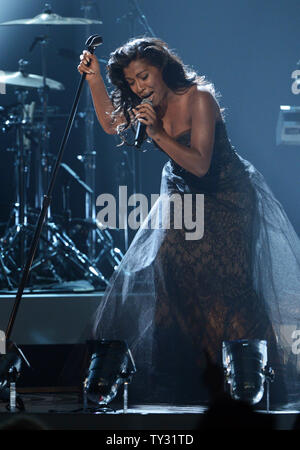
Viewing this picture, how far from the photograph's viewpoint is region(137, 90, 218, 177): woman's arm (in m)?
2.35

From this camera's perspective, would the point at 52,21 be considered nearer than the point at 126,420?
No

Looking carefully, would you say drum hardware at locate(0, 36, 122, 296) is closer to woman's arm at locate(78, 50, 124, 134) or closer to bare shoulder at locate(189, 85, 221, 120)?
woman's arm at locate(78, 50, 124, 134)

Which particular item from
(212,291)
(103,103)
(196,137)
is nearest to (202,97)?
(196,137)

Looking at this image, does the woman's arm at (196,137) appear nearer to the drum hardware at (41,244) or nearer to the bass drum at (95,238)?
the drum hardware at (41,244)

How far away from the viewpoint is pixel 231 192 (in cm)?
263

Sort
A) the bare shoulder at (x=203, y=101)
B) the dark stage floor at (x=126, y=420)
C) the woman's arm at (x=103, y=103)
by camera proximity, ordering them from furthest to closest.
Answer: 1. the woman's arm at (x=103, y=103)
2. the bare shoulder at (x=203, y=101)
3. the dark stage floor at (x=126, y=420)

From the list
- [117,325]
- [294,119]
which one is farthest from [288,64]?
[117,325]

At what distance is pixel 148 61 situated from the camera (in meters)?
2.54

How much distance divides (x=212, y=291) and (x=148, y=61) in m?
0.84

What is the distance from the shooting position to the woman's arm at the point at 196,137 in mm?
Result: 2350

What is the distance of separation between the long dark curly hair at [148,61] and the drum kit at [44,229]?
65.1 inches

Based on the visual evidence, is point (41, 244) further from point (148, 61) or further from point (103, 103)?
point (148, 61)

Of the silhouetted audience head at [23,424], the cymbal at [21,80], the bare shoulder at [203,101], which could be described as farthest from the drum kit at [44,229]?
the silhouetted audience head at [23,424]

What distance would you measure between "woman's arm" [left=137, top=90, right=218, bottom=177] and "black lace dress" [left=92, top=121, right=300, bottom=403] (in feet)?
0.43
